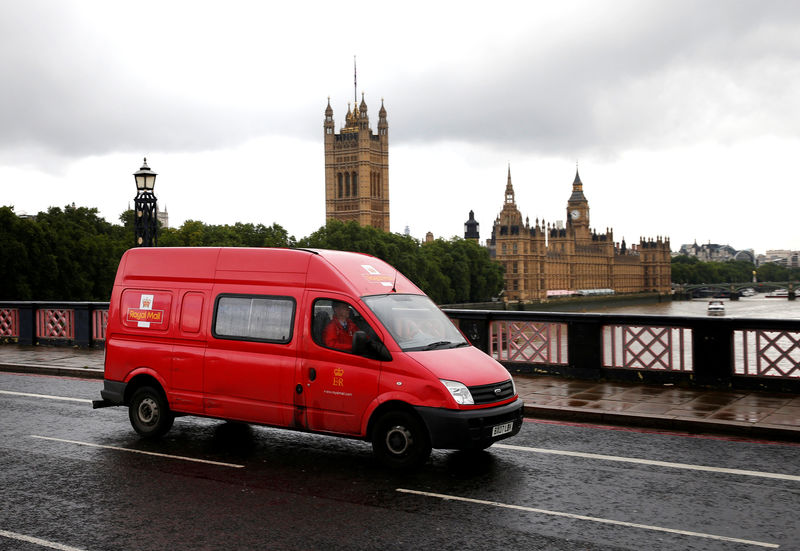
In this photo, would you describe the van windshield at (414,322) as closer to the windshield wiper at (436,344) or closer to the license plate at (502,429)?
the windshield wiper at (436,344)

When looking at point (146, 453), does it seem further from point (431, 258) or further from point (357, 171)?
point (357, 171)

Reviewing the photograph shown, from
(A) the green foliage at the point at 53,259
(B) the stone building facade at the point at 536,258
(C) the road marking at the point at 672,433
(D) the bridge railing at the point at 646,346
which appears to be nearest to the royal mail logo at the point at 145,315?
(C) the road marking at the point at 672,433

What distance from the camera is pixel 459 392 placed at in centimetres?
808

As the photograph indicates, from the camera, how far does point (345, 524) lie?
6.58 m

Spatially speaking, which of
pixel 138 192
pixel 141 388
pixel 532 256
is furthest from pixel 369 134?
pixel 141 388

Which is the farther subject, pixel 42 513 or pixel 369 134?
pixel 369 134

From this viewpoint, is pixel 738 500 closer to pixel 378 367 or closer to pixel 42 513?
pixel 378 367

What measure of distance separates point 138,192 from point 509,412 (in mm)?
14334

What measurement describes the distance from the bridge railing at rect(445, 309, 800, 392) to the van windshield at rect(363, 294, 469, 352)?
221 inches

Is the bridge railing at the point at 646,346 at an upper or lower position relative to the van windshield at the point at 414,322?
lower

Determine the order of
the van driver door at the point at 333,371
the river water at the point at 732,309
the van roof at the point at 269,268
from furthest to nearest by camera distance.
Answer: the river water at the point at 732,309
the van roof at the point at 269,268
the van driver door at the point at 333,371

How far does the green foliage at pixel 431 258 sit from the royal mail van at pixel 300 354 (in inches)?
3186

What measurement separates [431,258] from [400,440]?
107840 millimetres

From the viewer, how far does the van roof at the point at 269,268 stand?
8.94 meters
